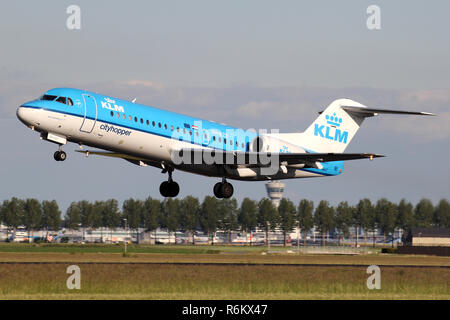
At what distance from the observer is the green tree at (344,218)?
171 meters

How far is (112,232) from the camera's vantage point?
192250 mm

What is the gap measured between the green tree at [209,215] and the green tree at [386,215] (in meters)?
35.9

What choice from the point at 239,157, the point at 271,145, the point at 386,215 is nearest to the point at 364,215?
the point at 386,215

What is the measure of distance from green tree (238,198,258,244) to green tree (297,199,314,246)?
10.5 metres

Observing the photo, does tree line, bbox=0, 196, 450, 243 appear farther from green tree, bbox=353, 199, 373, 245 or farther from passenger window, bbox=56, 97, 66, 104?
passenger window, bbox=56, 97, 66, 104

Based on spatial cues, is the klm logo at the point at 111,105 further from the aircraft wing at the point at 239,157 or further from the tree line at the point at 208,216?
the tree line at the point at 208,216

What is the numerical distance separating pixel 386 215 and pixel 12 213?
84.6 m

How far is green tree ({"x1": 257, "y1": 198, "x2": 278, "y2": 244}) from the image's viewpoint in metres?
171

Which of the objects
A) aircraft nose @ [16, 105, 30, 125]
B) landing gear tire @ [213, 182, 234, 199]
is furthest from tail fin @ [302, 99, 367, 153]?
aircraft nose @ [16, 105, 30, 125]

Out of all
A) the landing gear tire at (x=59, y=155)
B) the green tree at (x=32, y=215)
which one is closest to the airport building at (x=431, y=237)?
the landing gear tire at (x=59, y=155)

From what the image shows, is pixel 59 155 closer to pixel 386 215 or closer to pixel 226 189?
pixel 226 189
